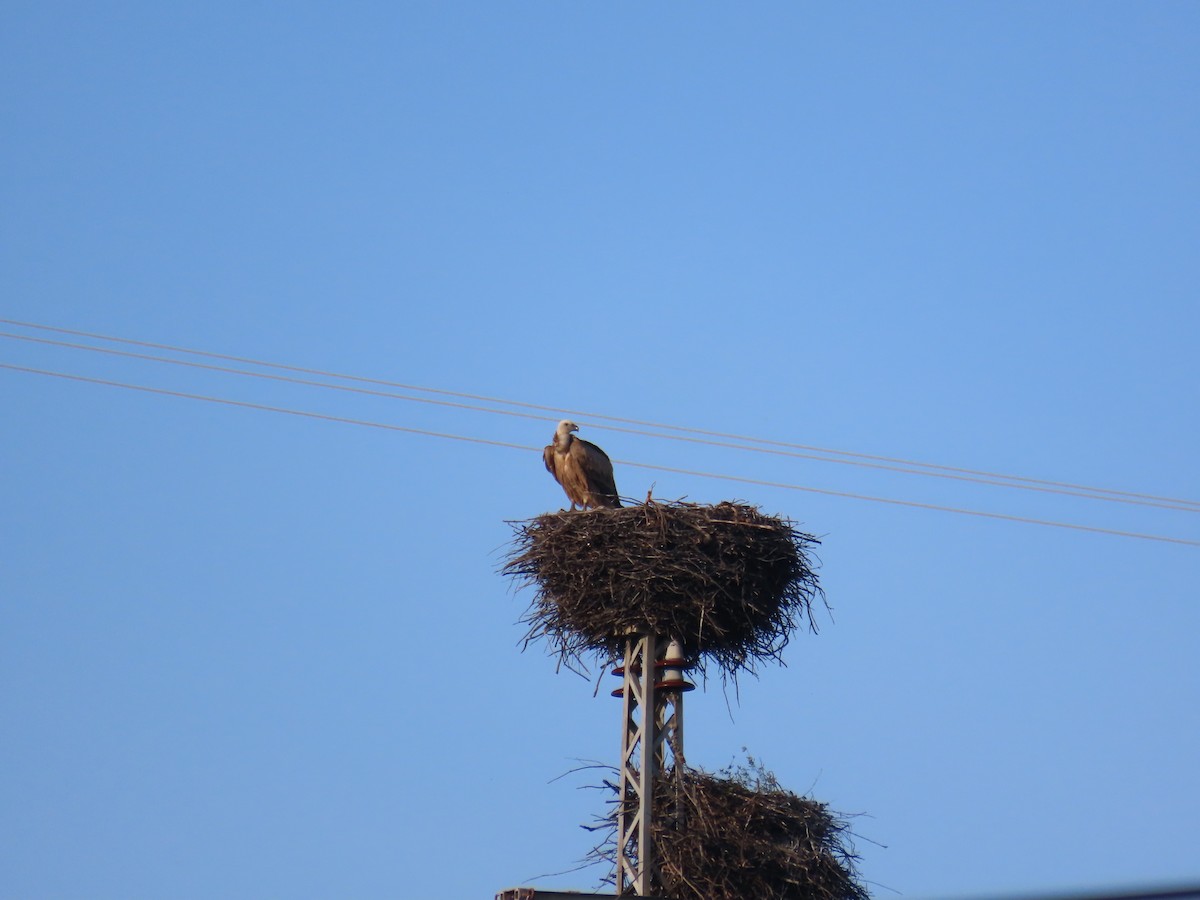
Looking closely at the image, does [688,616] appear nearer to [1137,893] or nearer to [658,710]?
[658,710]

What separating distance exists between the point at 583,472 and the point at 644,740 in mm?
3738

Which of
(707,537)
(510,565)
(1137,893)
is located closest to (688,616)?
(707,537)

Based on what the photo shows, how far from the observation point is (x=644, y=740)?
44.3 ft

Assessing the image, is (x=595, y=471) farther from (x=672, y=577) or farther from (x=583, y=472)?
(x=672, y=577)

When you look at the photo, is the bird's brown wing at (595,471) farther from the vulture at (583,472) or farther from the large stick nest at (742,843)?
the large stick nest at (742,843)

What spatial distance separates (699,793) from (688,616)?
1.40 m

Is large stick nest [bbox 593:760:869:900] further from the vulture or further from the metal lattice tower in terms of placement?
the vulture

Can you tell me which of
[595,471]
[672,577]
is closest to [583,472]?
[595,471]

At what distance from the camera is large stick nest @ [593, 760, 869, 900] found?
1319 centimetres

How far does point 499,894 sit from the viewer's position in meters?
12.5

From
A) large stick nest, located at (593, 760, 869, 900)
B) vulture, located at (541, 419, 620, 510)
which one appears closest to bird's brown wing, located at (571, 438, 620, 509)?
vulture, located at (541, 419, 620, 510)

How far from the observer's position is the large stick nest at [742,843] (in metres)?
13.2

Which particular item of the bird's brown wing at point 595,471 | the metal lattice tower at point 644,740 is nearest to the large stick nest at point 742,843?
the metal lattice tower at point 644,740

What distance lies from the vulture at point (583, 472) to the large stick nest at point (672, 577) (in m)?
2.13
